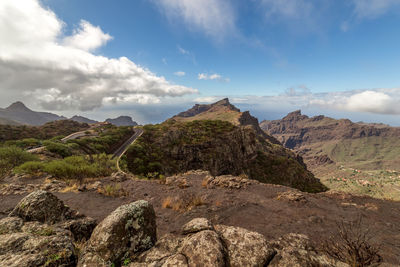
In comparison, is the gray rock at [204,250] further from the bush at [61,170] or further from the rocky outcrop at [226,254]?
the bush at [61,170]

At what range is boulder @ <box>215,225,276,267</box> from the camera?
12.5ft

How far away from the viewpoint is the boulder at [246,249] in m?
3.82

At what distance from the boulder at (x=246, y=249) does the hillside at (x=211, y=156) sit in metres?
30.8

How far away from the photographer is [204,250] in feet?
12.5

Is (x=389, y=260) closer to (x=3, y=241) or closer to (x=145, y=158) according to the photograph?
(x=3, y=241)

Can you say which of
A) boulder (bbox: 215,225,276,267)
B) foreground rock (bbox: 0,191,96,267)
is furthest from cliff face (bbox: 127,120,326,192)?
boulder (bbox: 215,225,276,267)

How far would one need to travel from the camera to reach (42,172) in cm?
1573

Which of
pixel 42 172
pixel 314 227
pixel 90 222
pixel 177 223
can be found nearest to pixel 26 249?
pixel 90 222

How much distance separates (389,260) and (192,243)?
23.2 ft

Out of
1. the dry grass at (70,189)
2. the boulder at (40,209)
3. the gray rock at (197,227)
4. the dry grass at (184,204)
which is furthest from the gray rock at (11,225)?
the dry grass at (70,189)

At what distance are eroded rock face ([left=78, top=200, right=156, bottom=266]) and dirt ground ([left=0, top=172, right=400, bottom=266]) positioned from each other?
1.98 m

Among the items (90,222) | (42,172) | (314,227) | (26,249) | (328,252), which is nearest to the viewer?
(26,249)

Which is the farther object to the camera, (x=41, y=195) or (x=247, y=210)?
(x=247, y=210)

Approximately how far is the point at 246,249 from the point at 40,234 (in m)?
5.85
